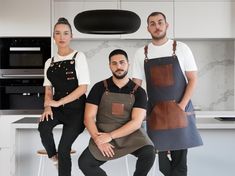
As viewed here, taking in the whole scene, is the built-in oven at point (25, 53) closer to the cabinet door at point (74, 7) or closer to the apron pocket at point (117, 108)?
the cabinet door at point (74, 7)

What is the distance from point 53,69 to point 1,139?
190 centimetres

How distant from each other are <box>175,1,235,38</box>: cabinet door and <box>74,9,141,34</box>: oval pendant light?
2.22m

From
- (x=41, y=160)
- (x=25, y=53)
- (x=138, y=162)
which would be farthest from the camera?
(x=25, y=53)

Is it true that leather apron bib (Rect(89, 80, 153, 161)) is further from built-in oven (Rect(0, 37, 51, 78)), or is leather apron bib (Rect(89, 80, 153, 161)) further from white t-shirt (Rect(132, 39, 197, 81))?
built-in oven (Rect(0, 37, 51, 78))

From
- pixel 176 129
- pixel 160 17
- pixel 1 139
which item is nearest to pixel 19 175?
pixel 1 139

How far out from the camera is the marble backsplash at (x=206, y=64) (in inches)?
155

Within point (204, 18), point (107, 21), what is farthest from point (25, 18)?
point (107, 21)

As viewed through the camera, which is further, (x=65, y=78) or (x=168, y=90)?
(x=168, y=90)

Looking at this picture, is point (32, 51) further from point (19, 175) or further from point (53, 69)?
point (53, 69)

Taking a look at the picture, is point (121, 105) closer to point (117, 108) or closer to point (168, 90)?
point (117, 108)

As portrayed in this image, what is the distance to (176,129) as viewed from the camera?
1858 mm

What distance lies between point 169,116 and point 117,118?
0.27 metres

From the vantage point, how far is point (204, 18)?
3617 millimetres

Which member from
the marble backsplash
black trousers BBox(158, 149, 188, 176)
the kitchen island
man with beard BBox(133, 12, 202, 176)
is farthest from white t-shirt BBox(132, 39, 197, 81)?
the marble backsplash
